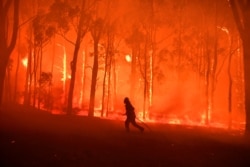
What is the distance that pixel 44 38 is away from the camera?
39.9 meters

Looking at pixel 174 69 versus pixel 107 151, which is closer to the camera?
pixel 107 151

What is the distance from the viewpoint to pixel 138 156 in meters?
13.4

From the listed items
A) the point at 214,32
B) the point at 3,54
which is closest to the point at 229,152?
the point at 3,54

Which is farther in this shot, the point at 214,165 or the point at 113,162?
the point at 214,165

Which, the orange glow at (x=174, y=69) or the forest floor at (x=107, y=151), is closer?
the forest floor at (x=107, y=151)

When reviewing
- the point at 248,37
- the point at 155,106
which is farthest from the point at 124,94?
the point at 248,37

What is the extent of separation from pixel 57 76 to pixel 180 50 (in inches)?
1458

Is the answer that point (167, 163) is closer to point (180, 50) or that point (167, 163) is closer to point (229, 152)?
point (229, 152)

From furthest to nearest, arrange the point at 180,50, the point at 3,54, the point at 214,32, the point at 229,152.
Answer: the point at 180,50, the point at 214,32, the point at 3,54, the point at 229,152

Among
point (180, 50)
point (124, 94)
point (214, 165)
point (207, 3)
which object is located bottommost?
point (214, 165)

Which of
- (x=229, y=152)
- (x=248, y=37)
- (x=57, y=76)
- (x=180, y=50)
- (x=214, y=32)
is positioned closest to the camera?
(x=229, y=152)

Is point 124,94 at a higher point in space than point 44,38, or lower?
lower

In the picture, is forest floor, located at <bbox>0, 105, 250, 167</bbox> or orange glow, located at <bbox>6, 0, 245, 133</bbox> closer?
forest floor, located at <bbox>0, 105, 250, 167</bbox>

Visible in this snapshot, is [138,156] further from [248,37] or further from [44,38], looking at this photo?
[44,38]
